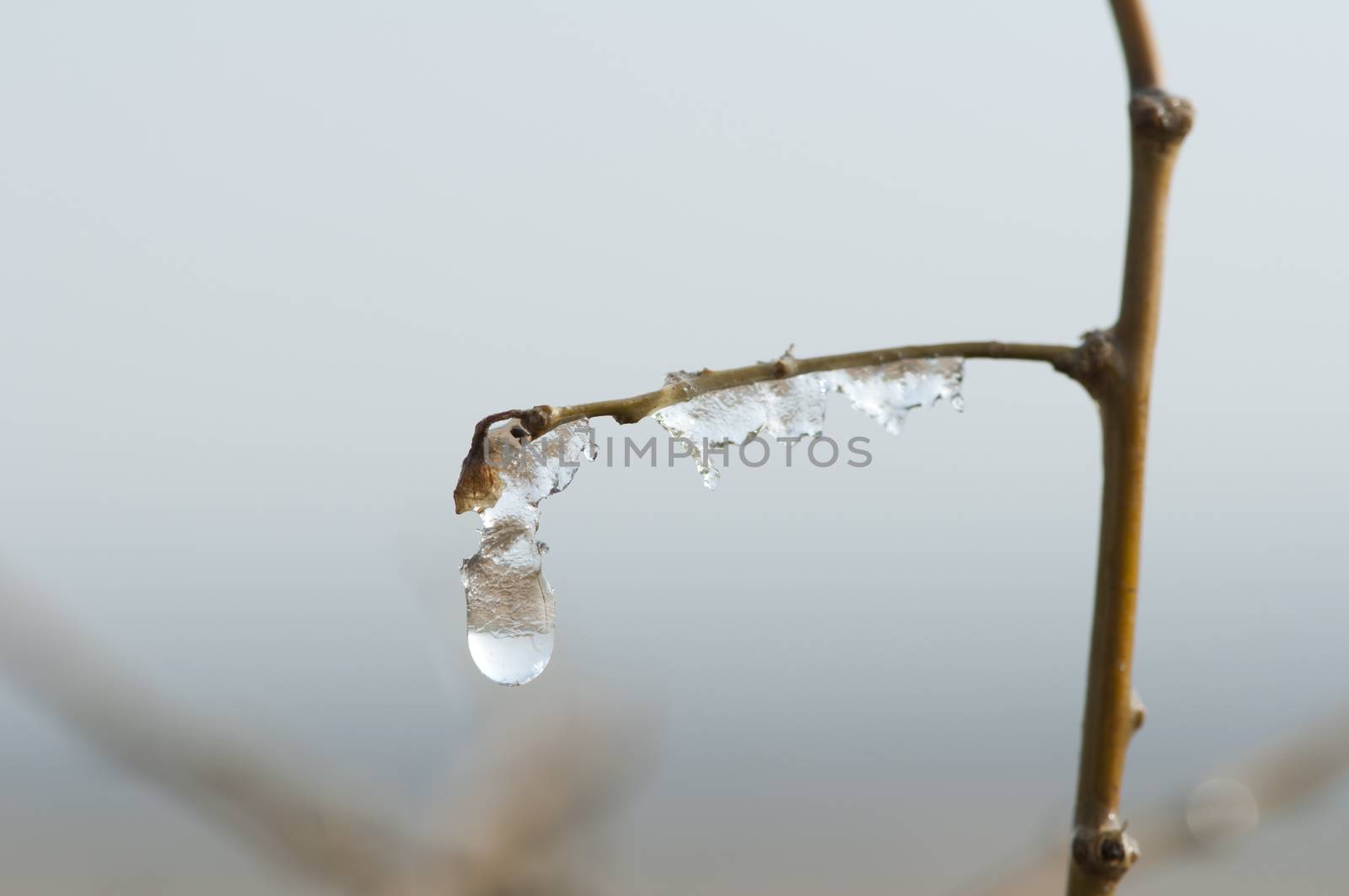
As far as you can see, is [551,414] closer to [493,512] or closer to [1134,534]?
[493,512]

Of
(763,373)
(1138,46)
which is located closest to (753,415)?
(763,373)

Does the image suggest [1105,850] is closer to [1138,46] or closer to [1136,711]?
[1136,711]

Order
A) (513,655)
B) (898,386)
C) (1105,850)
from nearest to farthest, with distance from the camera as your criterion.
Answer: (1105,850) < (898,386) < (513,655)

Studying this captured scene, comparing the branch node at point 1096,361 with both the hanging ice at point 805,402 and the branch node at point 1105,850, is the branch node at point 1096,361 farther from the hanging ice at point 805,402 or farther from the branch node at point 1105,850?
the branch node at point 1105,850

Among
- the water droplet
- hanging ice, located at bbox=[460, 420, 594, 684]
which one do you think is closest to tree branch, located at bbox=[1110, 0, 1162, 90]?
hanging ice, located at bbox=[460, 420, 594, 684]

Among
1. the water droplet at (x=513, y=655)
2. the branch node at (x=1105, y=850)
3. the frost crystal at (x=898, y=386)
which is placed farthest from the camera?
the water droplet at (x=513, y=655)

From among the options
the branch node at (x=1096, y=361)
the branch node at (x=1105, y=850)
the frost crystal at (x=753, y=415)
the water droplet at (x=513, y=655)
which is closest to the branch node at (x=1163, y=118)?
the branch node at (x=1096, y=361)
